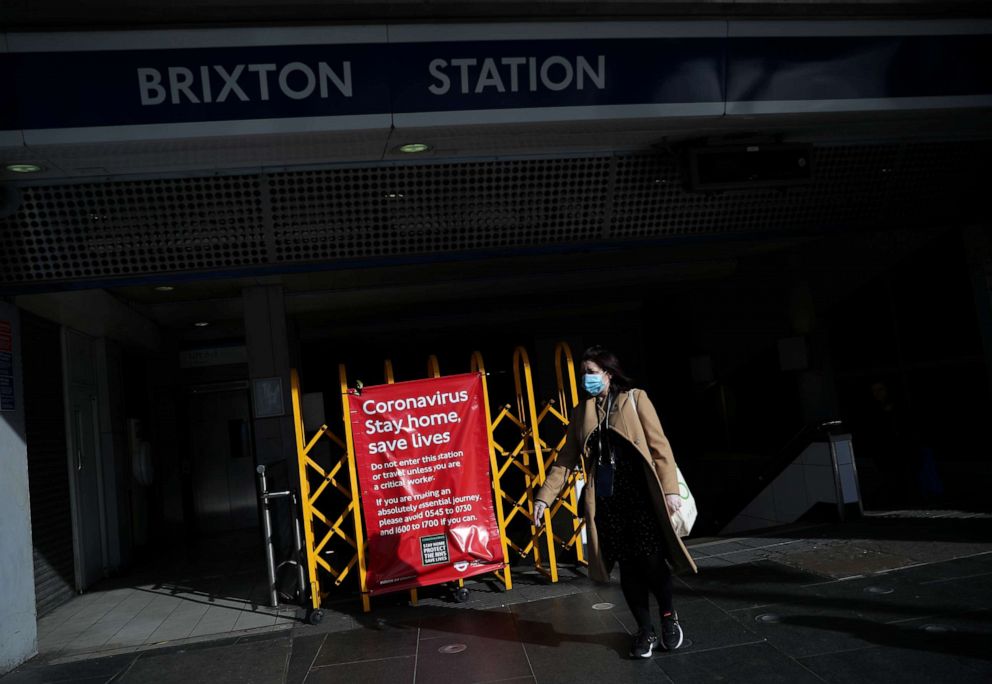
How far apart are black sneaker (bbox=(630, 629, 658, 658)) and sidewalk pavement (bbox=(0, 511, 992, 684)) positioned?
5 centimetres

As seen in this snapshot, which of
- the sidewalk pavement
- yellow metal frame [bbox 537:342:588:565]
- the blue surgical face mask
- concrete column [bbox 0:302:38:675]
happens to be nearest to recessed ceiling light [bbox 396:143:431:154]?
A: yellow metal frame [bbox 537:342:588:565]

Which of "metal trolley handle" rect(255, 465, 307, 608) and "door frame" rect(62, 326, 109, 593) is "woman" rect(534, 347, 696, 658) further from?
"door frame" rect(62, 326, 109, 593)

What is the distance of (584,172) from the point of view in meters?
6.42

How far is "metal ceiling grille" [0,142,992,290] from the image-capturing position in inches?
235

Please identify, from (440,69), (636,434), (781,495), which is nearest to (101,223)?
(440,69)

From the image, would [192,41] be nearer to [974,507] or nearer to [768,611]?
[768,611]

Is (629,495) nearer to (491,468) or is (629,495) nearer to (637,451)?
(637,451)

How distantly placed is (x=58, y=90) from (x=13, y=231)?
1.31 metres

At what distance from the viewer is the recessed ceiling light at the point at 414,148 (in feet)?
19.0

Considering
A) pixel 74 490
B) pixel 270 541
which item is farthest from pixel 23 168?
pixel 74 490

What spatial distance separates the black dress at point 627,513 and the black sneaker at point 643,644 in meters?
0.42

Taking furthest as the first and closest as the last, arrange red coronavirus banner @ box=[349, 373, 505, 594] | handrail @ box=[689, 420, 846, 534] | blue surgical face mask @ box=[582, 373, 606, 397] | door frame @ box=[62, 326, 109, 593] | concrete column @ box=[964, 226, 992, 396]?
handrail @ box=[689, 420, 846, 534], door frame @ box=[62, 326, 109, 593], concrete column @ box=[964, 226, 992, 396], red coronavirus banner @ box=[349, 373, 505, 594], blue surgical face mask @ box=[582, 373, 606, 397]

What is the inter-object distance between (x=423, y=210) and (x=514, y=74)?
1.35 m

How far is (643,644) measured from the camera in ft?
15.2
